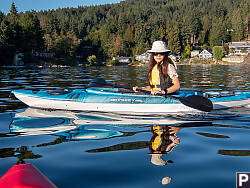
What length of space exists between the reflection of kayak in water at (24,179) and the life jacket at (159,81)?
17.3 feet

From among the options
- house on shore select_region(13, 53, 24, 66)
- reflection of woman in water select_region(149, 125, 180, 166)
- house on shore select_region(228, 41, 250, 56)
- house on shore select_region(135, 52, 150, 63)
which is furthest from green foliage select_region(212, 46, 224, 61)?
reflection of woman in water select_region(149, 125, 180, 166)

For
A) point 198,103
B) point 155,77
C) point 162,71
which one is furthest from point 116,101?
point 198,103

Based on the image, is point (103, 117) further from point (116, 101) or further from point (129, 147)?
point (129, 147)

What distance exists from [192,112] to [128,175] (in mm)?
4426

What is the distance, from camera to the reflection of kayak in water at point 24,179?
238 cm

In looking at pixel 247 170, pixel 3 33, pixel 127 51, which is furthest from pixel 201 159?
pixel 127 51

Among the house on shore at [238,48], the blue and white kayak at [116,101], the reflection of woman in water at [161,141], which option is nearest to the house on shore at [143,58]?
the house on shore at [238,48]

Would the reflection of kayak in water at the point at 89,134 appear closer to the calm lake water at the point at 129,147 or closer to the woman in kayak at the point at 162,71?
the calm lake water at the point at 129,147

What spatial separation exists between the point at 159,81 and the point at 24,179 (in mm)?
5625

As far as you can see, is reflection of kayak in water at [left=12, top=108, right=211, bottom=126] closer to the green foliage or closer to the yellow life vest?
the yellow life vest

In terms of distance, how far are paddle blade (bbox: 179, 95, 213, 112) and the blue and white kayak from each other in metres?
0.36

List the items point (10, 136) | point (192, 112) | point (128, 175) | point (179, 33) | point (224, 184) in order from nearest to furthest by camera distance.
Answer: point (224, 184)
point (128, 175)
point (10, 136)
point (192, 112)
point (179, 33)

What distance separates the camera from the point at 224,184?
10.7 feet

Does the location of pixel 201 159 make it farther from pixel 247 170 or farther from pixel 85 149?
pixel 85 149
